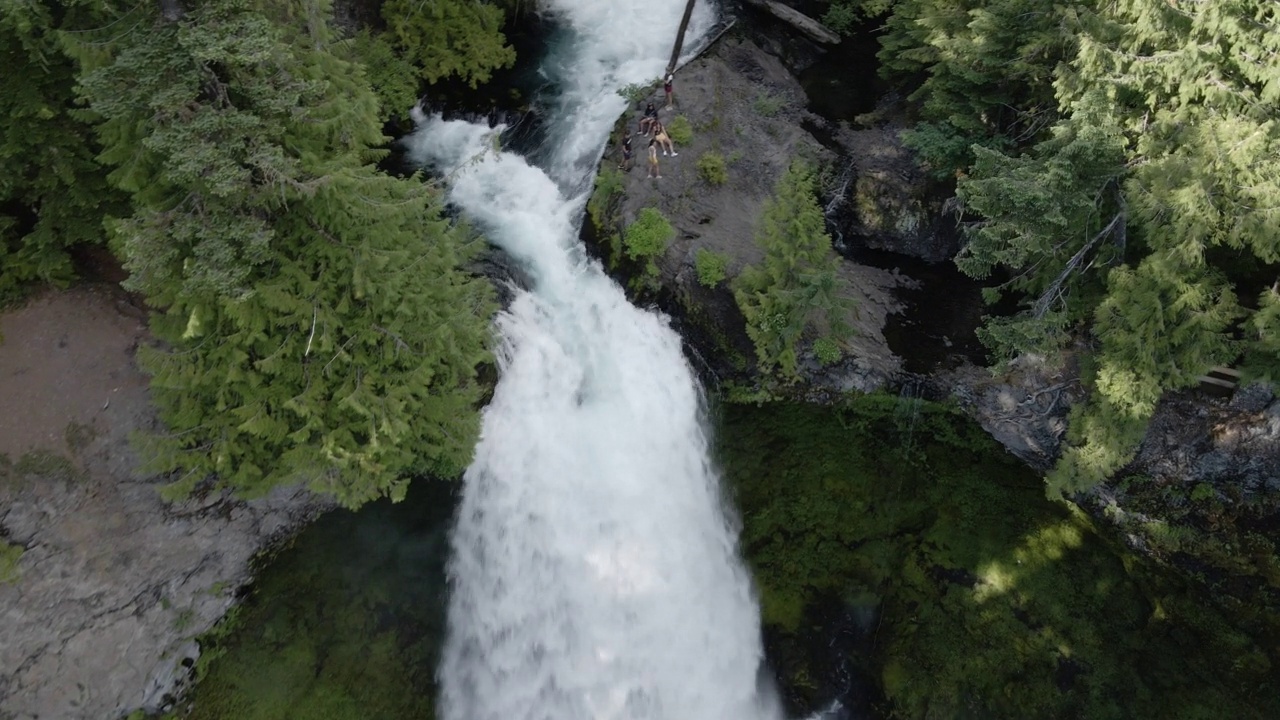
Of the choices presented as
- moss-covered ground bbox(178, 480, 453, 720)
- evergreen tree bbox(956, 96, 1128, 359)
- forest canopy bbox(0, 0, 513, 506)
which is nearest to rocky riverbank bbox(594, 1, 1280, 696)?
evergreen tree bbox(956, 96, 1128, 359)

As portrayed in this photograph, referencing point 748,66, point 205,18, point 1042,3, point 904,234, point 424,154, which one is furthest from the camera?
point 748,66

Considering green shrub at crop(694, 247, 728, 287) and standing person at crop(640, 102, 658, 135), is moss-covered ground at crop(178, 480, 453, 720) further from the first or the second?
standing person at crop(640, 102, 658, 135)

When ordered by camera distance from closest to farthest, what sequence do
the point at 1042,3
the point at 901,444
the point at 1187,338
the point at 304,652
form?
the point at 1187,338, the point at 304,652, the point at 1042,3, the point at 901,444

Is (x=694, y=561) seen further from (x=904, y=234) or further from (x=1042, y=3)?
(x=1042, y=3)

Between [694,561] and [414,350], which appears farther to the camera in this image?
[694,561]

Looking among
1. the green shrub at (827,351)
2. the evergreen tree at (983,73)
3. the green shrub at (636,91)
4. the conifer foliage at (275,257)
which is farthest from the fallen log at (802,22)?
the conifer foliage at (275,257)

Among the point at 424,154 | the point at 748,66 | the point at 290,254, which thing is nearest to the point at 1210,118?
the point at 748,66
